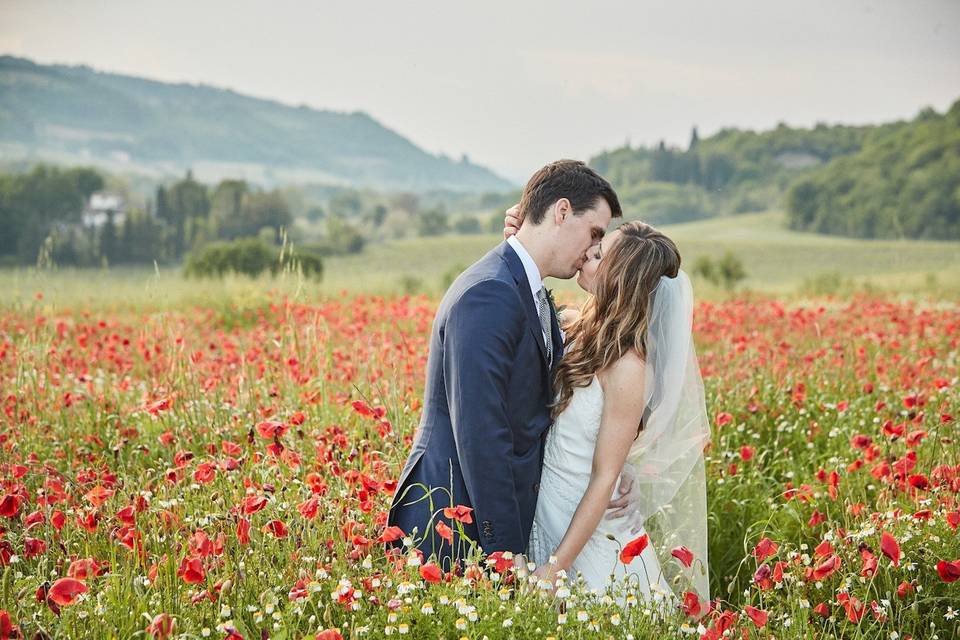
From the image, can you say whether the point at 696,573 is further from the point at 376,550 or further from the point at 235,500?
the point at 235,500

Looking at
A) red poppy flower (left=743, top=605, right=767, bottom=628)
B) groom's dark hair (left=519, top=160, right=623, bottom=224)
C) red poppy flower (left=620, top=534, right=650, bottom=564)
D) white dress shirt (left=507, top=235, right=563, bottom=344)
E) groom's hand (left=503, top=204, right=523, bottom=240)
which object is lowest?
red poppy flower (left=743, top=605, right=767, bottom=628)

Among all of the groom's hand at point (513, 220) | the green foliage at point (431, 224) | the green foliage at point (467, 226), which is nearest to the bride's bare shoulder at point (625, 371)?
the groom's hand at point (513, 220)

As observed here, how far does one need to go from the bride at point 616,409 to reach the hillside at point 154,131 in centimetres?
12614

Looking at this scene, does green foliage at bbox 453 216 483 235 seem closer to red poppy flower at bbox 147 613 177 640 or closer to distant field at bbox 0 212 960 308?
distant field at bbox 0 212 960 308

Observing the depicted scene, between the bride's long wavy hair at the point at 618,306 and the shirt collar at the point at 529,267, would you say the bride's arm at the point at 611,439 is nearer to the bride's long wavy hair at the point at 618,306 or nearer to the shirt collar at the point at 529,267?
the bride's long wavy hair at the point at 618,306

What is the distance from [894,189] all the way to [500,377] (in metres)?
67.1

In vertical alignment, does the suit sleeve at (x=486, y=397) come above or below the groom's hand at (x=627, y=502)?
above

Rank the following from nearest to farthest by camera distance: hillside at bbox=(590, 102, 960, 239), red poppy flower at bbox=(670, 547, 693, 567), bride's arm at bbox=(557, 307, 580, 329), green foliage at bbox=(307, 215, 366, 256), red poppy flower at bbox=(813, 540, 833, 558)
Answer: red poppy flower at bbox=(670, 547, 693, 567)
red poppy flower at bbox=(813, 540, 833, 558)
bride's arm at bbox=(557, 307, 580, 329)
green foliage at bbox=(307, 215, 366, 256)
hillside at bbox=(590, 102, 960, 239)

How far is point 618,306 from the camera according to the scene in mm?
3520

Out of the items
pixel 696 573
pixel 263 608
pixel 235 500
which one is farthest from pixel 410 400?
pixel 263 608

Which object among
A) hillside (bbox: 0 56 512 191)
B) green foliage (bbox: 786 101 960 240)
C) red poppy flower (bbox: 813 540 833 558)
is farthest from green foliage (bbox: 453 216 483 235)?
red poppy flower (bbox: 813 540 833 558)

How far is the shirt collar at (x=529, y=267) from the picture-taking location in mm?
3332

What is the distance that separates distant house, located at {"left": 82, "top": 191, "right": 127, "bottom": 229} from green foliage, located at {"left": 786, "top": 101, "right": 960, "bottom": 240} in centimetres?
4956

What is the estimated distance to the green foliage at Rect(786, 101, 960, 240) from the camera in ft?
185
